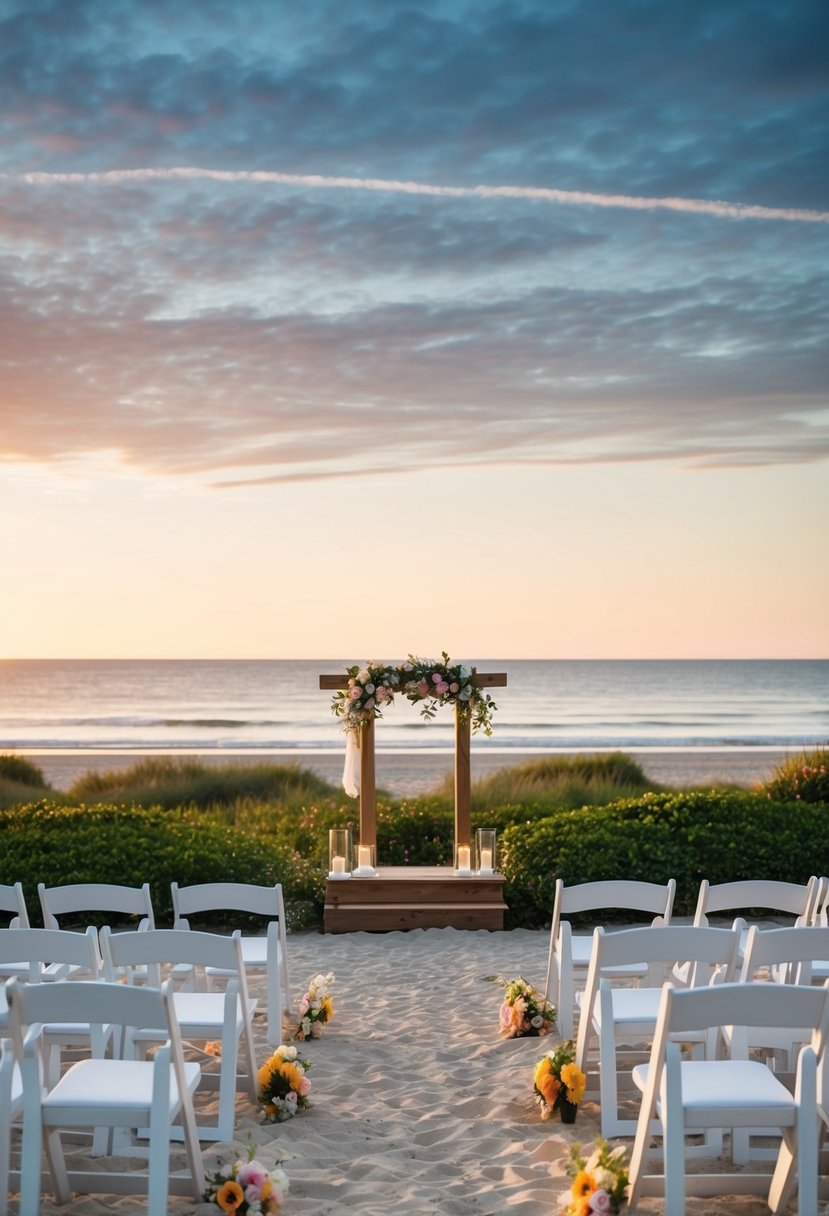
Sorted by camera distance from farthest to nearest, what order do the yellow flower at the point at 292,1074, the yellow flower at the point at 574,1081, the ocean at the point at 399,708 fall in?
the ocean at the point at 399,708 < the yellow flower at the point at 292,1074 < the yellow flower at the point at 574,1081

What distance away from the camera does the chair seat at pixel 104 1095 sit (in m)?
3.57

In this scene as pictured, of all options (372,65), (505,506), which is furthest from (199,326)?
(505,506)

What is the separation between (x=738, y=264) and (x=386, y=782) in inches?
520

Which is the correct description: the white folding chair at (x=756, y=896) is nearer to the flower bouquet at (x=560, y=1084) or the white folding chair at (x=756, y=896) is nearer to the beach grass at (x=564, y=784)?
the flower bouquet at (x=560, y=1084)

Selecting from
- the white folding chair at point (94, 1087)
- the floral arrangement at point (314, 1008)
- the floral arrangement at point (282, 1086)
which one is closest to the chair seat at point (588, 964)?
the floral arrangement at point (314, 1008)

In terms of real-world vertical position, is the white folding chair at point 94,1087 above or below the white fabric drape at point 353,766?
below

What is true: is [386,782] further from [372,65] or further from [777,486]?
[372,65]

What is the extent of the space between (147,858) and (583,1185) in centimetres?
682

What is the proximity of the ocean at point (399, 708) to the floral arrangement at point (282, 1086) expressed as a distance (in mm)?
25605

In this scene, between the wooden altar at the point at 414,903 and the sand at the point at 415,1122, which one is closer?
the sand at the point at 415,1122

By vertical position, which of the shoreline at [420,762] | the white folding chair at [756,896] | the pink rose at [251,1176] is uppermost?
the white folding chair at [756,896]

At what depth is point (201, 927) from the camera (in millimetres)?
9516

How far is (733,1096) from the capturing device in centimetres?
360

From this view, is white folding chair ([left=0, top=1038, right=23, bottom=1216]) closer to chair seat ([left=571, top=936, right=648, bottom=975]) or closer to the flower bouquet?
the flower bouquet
